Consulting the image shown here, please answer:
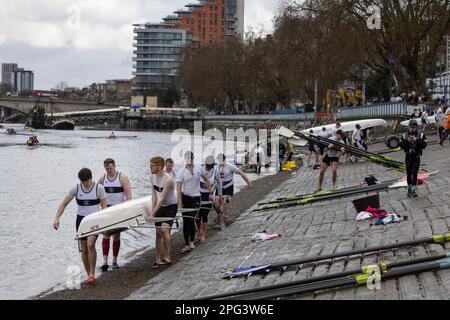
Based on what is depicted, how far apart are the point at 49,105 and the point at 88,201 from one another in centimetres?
16227

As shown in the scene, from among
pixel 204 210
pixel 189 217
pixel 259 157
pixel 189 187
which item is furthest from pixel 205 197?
pixel 259 157

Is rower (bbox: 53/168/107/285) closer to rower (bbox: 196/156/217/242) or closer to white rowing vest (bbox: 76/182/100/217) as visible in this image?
white rowing vest (bbox: 76/182/100/217)

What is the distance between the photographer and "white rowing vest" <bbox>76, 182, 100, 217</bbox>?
44.0 ft

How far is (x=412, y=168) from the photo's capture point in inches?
664

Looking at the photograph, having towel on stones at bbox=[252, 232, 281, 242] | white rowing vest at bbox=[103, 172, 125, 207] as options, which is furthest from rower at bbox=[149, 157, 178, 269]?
towel on stones at bbox=[252, 232, 281, 242]

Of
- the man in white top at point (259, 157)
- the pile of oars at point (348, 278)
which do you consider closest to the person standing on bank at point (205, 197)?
the pile of oars at point (348, 278)

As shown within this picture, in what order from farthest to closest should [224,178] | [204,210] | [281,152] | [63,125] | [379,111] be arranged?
[63,125] < [379,111] < [281,152] < [224,178] < [204,210]

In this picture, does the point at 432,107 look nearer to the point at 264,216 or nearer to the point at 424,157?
the point at 424,157

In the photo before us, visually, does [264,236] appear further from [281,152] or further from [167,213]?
[281,152]

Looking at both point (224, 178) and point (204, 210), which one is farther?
point (224, 178)

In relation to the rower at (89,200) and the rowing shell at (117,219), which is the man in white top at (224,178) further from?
the rower at (89,200)

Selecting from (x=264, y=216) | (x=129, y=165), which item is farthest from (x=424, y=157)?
(x=129, y=165)
